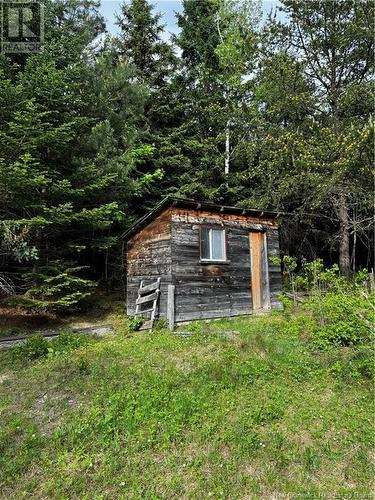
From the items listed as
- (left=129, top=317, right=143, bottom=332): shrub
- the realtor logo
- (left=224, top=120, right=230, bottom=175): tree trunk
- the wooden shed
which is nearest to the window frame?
the wooden shed

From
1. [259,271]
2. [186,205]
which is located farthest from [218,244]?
[259,271]

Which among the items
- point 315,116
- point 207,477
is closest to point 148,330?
point 207,477

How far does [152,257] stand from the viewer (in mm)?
10500

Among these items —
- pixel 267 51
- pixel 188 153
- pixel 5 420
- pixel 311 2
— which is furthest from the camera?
pixel 188 153

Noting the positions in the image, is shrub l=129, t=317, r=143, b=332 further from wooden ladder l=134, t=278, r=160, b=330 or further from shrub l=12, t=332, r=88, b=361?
shrub l=12, t=332, r=88, b=361

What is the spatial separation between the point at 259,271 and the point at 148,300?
403cm

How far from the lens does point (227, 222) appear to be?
10625mm

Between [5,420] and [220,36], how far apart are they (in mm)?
21624

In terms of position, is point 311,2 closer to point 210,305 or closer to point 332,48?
point 332,48

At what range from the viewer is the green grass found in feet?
11.2

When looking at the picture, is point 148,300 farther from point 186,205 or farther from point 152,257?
point 186,205

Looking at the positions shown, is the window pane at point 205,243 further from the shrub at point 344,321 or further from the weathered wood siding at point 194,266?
the shrub at point 344,321

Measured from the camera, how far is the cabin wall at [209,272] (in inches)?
374

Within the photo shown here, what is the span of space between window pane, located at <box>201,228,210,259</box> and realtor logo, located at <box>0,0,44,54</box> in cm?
902
